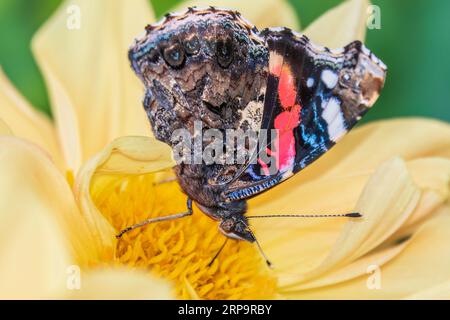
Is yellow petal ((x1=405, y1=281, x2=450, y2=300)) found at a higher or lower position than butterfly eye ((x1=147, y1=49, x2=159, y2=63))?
lower

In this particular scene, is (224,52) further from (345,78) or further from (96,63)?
(96,63)

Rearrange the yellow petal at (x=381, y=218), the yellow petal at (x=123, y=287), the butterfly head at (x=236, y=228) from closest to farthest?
1. the yellow petal at (x=123, y=287)
2. the yellow petal at (x=381, y=218)
3. the butterfly head at (x=236, y=228)

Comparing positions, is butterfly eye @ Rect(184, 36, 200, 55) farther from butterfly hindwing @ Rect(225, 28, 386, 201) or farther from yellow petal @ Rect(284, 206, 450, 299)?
yellow petal @ Rect(284, 206, 450, 299)

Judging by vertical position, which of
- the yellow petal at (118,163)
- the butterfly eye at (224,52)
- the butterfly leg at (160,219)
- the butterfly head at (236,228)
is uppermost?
the butterfly eye at (224,52)

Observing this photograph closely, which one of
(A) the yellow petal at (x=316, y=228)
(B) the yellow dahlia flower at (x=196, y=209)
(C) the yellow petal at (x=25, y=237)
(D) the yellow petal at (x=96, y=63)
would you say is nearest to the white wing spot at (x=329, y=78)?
(B) the yellow dahlia flower at (x=196, y=209)

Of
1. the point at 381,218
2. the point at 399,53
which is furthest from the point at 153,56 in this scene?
the point at 399,53

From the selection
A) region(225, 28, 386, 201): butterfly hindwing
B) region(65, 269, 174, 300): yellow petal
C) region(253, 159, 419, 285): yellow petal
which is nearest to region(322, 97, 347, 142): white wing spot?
region(225, 28, 386, 201): butterfly hindwing

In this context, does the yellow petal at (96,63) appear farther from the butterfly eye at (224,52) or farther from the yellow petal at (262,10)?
the butterfly eye at (224,52)
